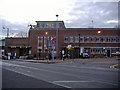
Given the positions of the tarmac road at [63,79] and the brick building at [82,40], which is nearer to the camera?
the tarmac road at [63,79]

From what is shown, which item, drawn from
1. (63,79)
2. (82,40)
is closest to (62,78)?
(63,79)

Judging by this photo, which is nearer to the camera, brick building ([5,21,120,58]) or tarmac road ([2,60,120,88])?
tarmac road ([2,60,120,88])

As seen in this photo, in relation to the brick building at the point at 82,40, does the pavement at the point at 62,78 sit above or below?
below

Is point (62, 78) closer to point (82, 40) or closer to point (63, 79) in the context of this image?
point (63, 79)

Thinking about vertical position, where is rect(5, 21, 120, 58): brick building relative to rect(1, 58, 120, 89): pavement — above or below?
above

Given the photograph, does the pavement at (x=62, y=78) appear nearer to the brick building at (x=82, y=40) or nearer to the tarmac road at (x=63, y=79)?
the tarmac road at (x=63, y=79)

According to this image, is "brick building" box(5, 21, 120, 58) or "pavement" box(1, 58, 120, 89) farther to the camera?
"brick building" box(5, 21, 120, 58)

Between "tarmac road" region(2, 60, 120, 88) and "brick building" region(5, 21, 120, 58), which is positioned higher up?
"brick building" region(5, 21, 120, 58)

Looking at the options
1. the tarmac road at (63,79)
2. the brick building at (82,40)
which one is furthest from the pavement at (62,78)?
the brick building at (82,40)

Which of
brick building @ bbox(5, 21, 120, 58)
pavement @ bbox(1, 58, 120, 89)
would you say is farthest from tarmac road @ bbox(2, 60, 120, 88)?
brick building @ bbox(5, 21, 120, 58)

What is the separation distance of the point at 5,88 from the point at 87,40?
52810 millimetres

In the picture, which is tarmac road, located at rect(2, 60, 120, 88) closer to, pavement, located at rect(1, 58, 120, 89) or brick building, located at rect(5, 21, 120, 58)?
pavement, located at rect(1, 58, 120, 89)

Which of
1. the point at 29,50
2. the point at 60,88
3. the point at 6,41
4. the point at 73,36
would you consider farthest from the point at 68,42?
the point at 60,88

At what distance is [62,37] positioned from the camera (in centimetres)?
6006
